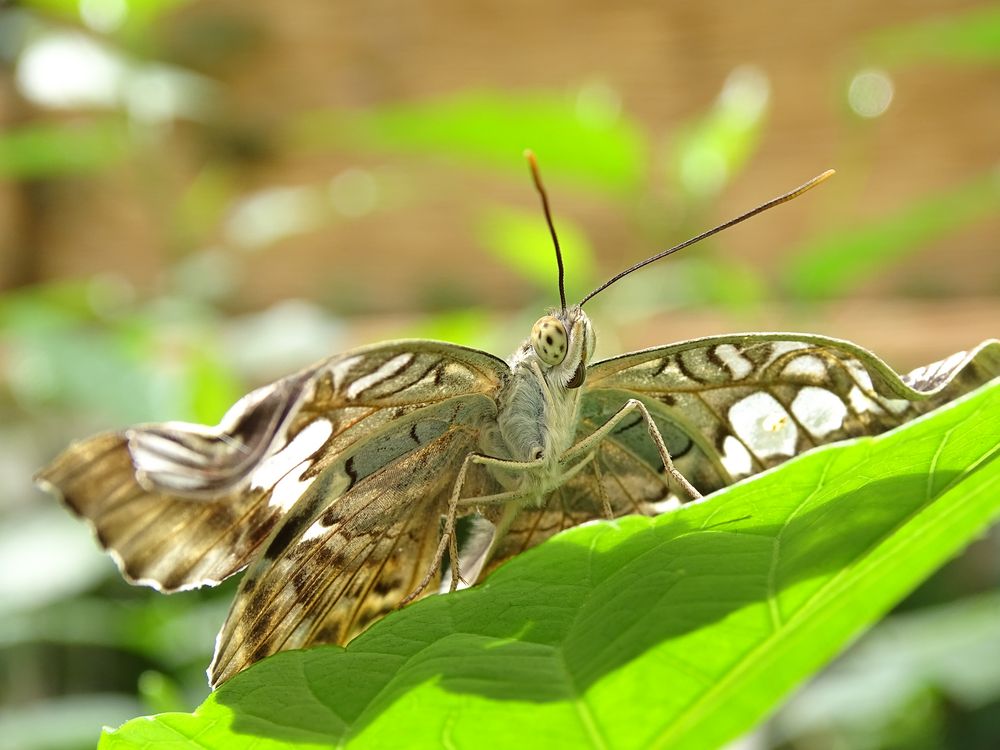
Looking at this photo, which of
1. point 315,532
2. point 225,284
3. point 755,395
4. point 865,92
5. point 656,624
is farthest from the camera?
point 225,284

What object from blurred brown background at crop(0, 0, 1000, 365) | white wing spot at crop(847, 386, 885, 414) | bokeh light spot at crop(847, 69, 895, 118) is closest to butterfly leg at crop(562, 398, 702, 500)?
white wing spot at crop(847, 386, 885, 414)

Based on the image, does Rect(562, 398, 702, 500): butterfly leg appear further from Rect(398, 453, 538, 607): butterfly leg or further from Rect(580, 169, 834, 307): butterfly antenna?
Rect(580, 169, 834, 307): butterfly antenna

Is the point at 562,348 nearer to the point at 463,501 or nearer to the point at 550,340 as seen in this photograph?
the point at 550,340

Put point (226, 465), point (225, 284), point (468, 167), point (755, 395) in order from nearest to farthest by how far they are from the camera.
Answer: point (226, 465) → point (755, 395) → point (225, 284) → point (468, 167)

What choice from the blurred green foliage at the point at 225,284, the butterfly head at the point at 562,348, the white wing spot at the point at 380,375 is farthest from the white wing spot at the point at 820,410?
the blurred green foliage at the point at 225,284

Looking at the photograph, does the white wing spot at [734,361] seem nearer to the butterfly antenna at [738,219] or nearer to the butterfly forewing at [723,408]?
the butterfly forewing at [723,408]

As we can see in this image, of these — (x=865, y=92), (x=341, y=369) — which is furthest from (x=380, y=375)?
(x=865, y=92)

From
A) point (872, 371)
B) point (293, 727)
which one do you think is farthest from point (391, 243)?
point (293, 727)
